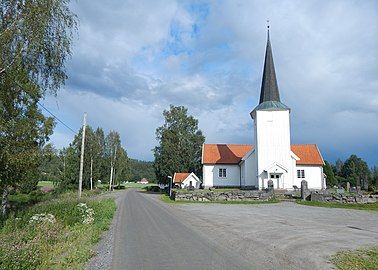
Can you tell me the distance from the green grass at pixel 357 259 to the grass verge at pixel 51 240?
5.73 metres

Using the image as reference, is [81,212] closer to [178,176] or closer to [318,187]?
[318,187]

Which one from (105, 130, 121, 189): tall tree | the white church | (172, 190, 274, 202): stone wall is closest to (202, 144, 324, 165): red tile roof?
the white church

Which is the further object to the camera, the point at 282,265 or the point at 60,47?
the point at 60,47

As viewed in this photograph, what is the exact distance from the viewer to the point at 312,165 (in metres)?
50.9

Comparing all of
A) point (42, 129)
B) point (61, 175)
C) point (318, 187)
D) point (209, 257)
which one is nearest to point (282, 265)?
point (209, 257)

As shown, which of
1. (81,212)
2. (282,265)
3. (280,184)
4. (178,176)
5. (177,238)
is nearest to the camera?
(282,265)

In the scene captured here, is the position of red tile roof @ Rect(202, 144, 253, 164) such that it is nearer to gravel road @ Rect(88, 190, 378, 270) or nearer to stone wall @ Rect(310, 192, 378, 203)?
stone wall @ Rect(310, 192, 378, 203)

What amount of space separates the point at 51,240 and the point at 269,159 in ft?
124

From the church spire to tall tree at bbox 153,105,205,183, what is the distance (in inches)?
731

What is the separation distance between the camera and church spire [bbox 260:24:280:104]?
157ft

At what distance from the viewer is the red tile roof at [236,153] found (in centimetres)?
5165

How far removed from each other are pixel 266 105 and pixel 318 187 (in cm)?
1397

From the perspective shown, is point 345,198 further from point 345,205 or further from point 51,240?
point 51,240

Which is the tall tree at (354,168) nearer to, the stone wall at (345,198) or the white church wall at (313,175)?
the white church wall at (313,175)
